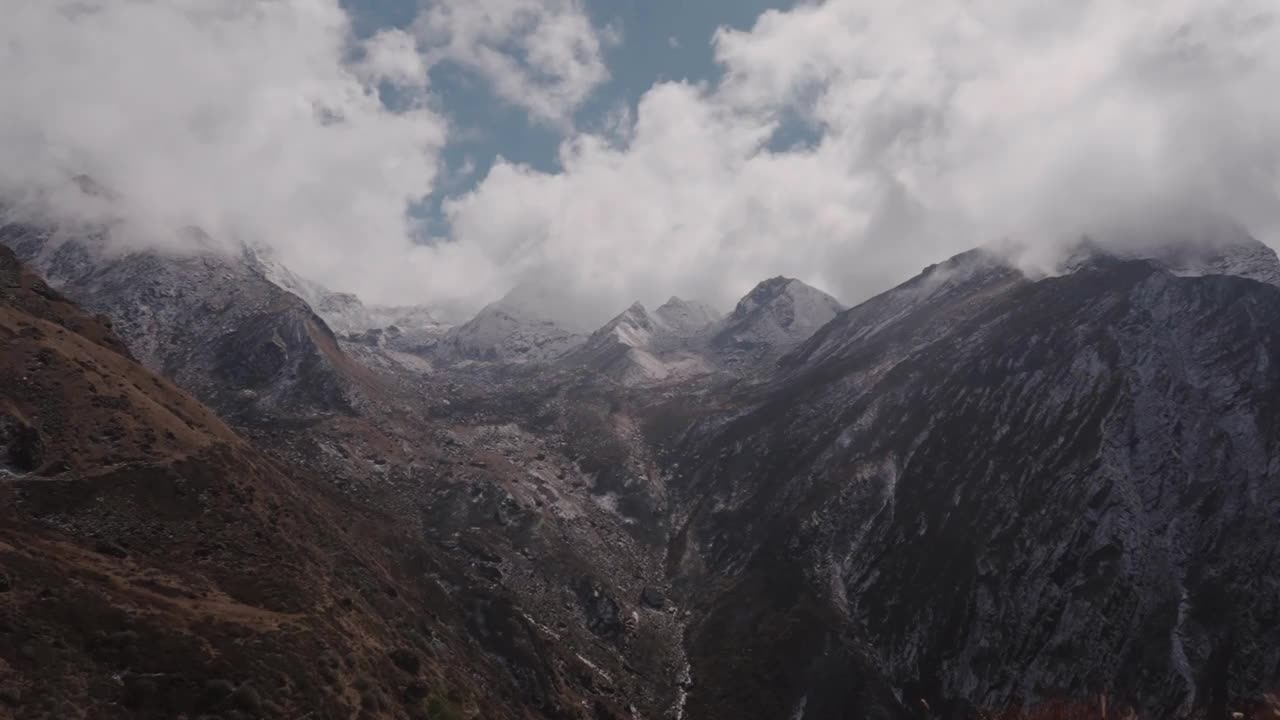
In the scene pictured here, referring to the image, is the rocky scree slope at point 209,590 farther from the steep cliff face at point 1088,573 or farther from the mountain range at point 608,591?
the steep cliff face at point 1088,573

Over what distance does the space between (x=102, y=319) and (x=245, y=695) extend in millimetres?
157836

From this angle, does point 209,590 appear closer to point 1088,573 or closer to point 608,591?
point 608,591

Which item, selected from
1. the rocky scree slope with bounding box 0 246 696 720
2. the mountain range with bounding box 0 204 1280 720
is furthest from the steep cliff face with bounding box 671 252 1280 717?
the rocky scree slope with bounding box 0 246 696 720

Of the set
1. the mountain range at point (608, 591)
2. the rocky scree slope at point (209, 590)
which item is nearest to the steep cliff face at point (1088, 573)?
the mountain range at point (608, 591)

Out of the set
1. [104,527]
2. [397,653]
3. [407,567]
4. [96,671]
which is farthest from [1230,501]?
[104,527]

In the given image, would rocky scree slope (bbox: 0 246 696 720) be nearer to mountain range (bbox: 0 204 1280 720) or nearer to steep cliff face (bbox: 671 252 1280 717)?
mountain range (bbox: 0 204 1280 720)

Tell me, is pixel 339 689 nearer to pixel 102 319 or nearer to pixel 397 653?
pixel 397 653

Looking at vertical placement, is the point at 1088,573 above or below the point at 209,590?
above

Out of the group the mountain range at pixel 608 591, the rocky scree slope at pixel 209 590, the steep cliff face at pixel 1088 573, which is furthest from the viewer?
the steep cliff face at pixel 1088 573

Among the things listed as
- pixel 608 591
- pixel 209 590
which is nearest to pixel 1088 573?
pixel 608 591

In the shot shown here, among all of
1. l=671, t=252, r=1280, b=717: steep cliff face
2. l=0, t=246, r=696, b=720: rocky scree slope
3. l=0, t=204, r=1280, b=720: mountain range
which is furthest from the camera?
l=671, t=252, r=1280, b=717: steep cliff face

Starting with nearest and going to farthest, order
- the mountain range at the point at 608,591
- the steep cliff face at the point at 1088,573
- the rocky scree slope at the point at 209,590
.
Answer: the rocky scree slope at the point at 209,590, the mountain range at the point at 608,591, the steep cliff face at the point at 1088,573

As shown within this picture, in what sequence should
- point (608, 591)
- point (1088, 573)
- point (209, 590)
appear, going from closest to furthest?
point (209, 590)
point (1088, 573)
point (608, 591)

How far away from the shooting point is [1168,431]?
17750 cm
